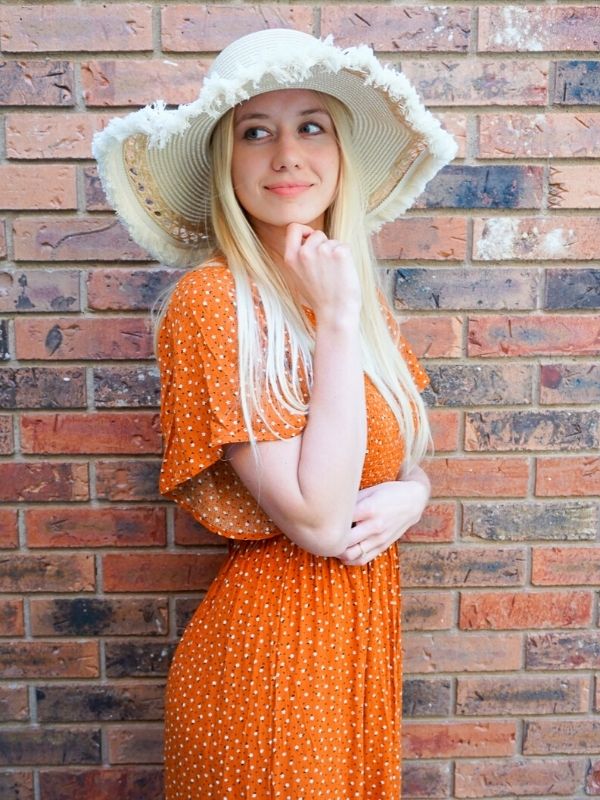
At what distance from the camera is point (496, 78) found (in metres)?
1.77

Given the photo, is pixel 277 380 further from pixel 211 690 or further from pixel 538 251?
pixel 538 251

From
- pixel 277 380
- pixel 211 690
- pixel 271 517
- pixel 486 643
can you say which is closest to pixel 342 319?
pixel 277 380

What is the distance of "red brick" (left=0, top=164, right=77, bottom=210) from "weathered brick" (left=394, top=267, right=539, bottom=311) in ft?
2.79

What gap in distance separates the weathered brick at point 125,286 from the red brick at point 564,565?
122 centimetres

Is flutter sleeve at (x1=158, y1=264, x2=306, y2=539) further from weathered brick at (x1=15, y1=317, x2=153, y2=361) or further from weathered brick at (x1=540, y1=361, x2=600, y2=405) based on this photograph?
weathered brick at (x1=540, y1=361, x2=600, y2=405)

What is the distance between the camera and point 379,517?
1436mm

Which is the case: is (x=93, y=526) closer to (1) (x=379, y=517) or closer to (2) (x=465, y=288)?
(1) (x=379, y=517)

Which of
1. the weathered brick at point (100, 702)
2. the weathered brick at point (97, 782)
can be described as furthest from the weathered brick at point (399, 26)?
the weathered brick at point (97, 782)

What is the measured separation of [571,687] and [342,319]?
4.54ft

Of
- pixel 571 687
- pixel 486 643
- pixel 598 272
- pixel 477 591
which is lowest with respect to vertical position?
pixel 571 687

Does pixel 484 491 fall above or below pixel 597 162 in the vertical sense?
below

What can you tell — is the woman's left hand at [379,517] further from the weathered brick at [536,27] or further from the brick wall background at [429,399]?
the weathered brick at [536,27]

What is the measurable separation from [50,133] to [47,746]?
1634 millimetres

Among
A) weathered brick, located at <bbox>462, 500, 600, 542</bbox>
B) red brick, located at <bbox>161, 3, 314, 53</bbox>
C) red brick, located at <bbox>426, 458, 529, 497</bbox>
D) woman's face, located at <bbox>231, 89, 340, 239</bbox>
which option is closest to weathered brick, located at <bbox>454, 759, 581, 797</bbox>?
weathered brick, located at <bbox>462, 500, 600, 542</bbox>
